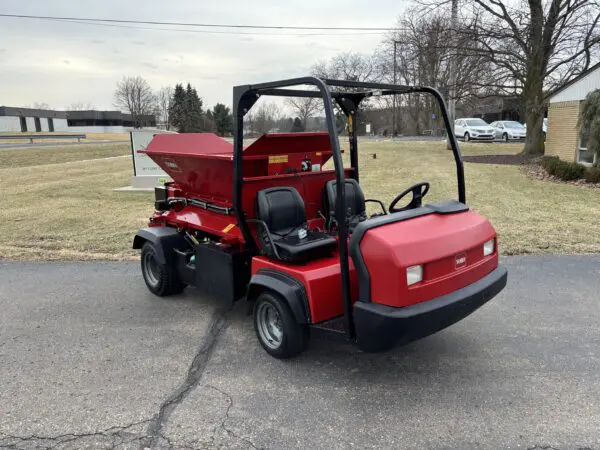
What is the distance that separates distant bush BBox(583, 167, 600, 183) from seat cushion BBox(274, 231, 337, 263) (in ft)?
35.1

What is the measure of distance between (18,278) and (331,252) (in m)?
4.21

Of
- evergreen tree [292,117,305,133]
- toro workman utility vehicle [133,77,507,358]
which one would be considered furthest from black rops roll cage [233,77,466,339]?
evergreen tree [292,117,305,133]

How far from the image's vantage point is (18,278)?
591 centimetres

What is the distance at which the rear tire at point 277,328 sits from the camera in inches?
138

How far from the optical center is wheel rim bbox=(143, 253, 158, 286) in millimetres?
5230

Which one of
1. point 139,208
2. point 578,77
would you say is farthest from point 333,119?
point 578,77

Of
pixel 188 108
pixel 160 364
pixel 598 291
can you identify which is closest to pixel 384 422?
pixel 160 364

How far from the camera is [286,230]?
4031mm

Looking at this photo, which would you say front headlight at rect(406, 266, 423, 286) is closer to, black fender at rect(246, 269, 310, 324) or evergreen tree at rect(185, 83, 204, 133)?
black fender at rect(246, 269, 310, 324)

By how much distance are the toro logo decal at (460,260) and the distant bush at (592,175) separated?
10.6 meters

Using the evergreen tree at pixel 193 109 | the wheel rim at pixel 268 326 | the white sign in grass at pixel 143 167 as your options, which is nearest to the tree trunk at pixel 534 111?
the white sign in grass at pixel 143 167

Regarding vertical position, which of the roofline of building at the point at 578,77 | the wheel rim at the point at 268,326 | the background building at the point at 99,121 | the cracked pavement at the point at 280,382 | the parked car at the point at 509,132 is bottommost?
the cracked pavement at the point at 280,382

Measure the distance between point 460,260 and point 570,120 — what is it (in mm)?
14889

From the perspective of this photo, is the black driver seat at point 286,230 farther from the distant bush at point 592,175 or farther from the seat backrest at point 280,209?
the distant bush at point 592,175
